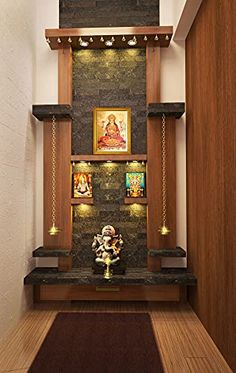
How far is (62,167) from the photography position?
3914 millimetres

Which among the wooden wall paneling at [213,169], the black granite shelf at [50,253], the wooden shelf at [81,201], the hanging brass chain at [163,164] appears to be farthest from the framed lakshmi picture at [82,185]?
the wooden wall paneling at [213,169]

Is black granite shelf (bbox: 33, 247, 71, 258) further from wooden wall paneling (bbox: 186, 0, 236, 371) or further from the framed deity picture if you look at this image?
wooden wall paneling (bbox: 186, 0, 236, 371)

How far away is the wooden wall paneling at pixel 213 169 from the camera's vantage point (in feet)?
7.72

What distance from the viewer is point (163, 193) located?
12.7 feet

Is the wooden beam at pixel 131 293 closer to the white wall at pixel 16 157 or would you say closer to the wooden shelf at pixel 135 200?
the white wall at pixel 16 157

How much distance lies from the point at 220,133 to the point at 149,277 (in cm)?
157

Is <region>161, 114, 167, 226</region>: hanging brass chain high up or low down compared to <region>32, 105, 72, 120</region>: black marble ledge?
down

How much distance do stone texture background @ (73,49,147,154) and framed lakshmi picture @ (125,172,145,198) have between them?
0.81 ft

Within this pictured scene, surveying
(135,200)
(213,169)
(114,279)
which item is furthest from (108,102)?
(114,279)

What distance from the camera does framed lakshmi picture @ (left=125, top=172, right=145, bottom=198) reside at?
12.8 ft

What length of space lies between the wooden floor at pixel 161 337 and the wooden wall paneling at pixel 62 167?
677 millimetres

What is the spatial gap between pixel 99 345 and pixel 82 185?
1707 millimetres

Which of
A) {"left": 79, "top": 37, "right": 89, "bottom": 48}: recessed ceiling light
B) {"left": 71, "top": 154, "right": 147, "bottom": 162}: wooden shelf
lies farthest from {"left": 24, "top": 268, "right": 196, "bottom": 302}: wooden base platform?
{"left": 79, "top": 37, "right": 89, "bottom": 48}: recessed ceiling light

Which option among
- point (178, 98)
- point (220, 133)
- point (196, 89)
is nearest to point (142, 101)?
point (178, 98)
